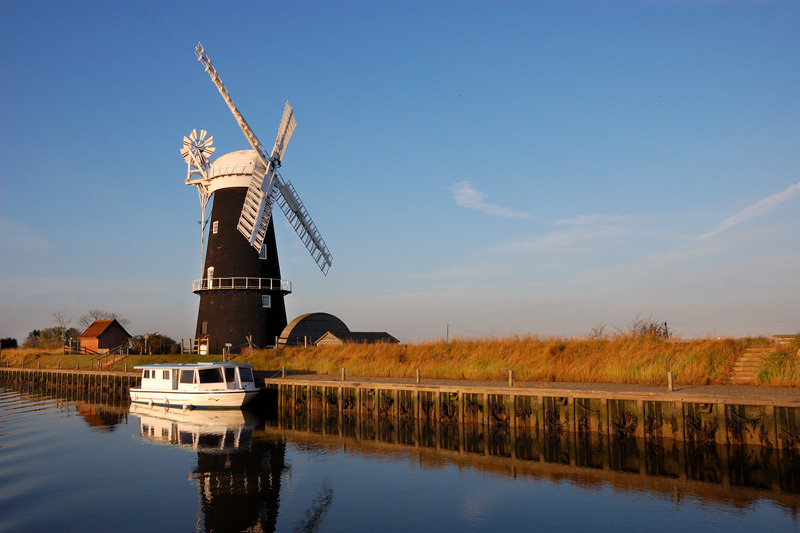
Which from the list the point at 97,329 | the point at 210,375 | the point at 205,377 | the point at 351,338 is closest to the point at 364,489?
the point at 210,375

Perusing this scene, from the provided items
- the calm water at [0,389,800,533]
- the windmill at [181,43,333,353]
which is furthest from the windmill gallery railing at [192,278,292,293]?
the calm water at [0,389,800,533]

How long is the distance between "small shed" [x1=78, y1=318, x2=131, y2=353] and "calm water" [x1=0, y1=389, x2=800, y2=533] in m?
44.2

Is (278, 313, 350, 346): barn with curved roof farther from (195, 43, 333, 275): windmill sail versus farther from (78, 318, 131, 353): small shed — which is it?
(78, 318, 131, 353): small shed

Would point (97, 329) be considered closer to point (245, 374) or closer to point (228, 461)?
point (245, 374)

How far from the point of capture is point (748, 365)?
81.8 feet

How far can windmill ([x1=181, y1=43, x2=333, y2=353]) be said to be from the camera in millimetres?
46594

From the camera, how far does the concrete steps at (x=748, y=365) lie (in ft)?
79.7

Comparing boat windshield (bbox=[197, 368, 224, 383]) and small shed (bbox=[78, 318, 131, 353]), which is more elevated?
small shed (bbox=[78, 318, 131, 353])

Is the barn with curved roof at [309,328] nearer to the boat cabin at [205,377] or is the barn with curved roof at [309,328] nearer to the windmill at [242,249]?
the windmill at [242,249]

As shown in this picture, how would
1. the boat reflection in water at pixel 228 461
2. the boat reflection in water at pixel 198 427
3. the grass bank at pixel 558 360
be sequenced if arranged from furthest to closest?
the grass bank at pixel 558 360 < the boat reflection in water at pixel 198 427 < the boat reflection in water at pixel 228 461

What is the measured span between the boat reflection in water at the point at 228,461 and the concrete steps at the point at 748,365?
1894 centimetres

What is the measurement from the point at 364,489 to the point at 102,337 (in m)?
58.8

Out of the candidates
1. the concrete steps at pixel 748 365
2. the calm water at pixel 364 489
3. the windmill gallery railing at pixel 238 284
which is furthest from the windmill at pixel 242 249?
the concrete steps at pixel 748 365

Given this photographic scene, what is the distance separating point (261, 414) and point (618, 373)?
62.1 ft
